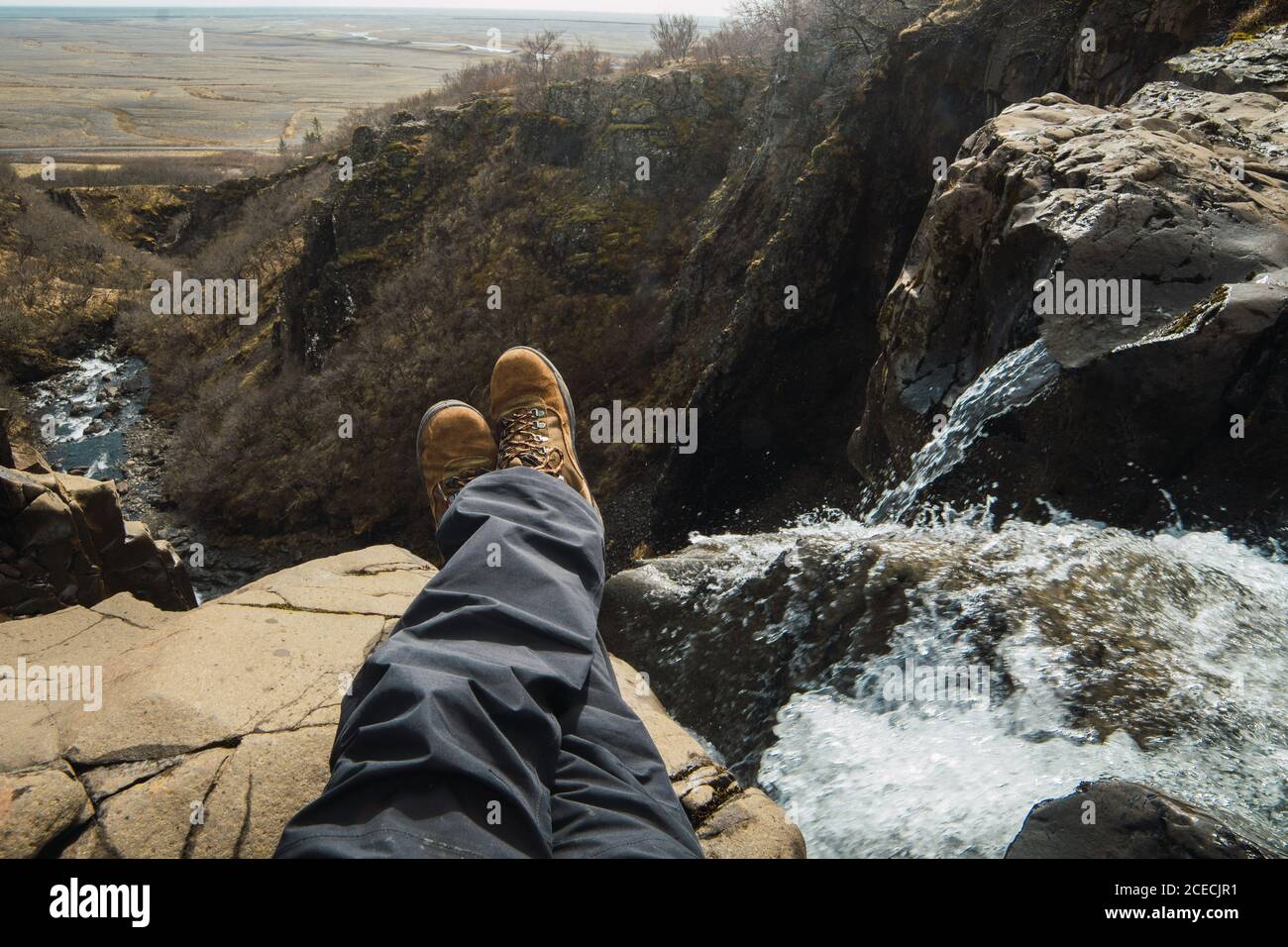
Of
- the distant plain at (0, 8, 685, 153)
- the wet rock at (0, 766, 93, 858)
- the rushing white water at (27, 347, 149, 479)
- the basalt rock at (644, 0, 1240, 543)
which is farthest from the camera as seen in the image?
the distant plain at (0, 8, 685, 153)

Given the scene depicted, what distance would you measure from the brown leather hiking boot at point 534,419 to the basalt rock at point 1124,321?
227 cm

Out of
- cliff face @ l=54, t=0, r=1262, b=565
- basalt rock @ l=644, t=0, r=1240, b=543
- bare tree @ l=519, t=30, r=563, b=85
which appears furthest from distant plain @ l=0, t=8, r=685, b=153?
basalt rock @ l=644, t=0, r=1240, b=543

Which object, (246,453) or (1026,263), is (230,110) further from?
(1026,263)

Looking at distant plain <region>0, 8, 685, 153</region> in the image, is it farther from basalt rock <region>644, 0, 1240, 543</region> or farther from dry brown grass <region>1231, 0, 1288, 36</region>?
dry brown grass <region>1231, 0, 1288, 36</region>

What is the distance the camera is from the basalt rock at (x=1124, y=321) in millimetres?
3656

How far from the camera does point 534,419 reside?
14.3 ft

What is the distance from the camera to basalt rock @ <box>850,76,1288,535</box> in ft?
12.0

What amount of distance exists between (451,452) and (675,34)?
2060cm

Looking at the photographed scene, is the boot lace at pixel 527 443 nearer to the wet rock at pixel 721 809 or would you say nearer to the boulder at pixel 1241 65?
the wet rock at pixel 721 809

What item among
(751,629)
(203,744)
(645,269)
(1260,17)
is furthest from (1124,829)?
(645,269)

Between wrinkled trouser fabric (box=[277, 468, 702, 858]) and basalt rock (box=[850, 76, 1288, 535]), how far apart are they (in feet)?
9.40

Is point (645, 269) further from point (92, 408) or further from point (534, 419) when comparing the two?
point (92, 408)
